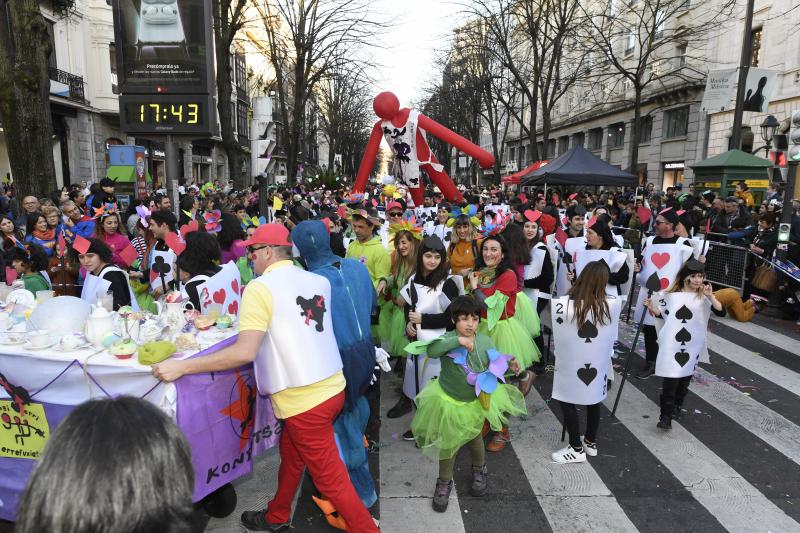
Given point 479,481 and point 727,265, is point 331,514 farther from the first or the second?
point 727,265

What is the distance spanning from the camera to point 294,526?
11.0 feet

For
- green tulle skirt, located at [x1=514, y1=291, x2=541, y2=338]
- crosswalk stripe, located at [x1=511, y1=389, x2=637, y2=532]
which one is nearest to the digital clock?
green tulle skirt, located at [x1=514, y1=291, x2=541, y2=338]

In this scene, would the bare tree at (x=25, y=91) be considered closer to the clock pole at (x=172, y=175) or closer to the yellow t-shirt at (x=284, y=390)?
the clock pole at (x=172, y=175)

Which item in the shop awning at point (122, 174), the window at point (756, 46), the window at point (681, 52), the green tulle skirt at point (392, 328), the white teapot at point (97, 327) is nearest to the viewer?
the white teapot at point (97, 327)

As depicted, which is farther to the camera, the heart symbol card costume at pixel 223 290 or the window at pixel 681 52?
the window at pixel 681 52

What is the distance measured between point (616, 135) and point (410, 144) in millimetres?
31406

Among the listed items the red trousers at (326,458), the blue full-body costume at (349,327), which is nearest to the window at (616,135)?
the blue full-body costume at (349,327)

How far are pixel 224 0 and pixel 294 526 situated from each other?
60.8ft

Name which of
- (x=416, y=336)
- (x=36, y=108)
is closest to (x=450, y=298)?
(x=416, y=336)

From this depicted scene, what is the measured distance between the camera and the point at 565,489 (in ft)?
12.4

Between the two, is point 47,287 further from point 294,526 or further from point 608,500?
point 608,500

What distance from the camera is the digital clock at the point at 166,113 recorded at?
7.53 meters

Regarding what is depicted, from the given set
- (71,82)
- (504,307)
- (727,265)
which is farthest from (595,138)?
(504,307)

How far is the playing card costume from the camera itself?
3.34 metres
